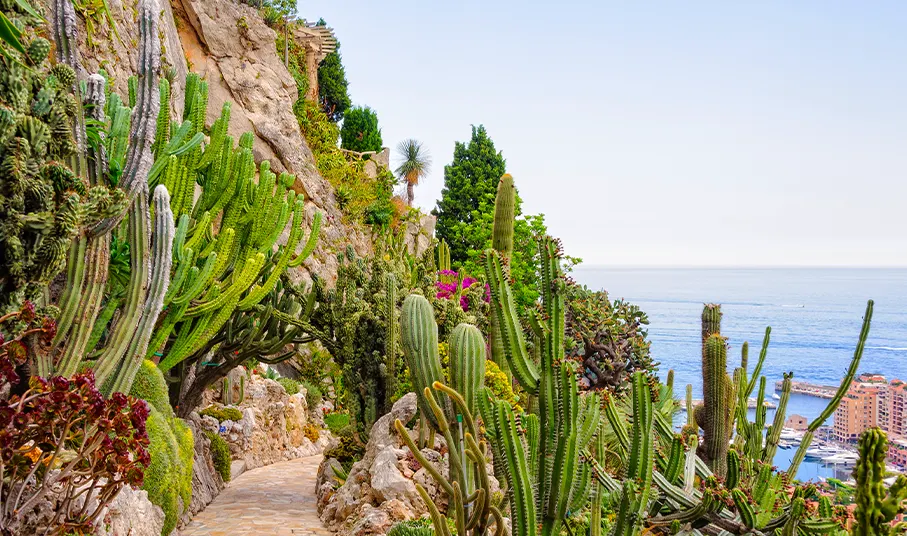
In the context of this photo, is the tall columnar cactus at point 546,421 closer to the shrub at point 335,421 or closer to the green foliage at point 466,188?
the shrub at point 335,421

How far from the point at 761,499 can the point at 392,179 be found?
751 inches

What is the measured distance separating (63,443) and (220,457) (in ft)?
17.1

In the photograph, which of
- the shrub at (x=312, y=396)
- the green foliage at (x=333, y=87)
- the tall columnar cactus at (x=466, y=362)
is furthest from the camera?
the green foliage at (x=333, y=87)

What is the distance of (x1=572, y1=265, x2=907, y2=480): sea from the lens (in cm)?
712

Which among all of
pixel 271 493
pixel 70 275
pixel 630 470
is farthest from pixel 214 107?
pixel 630 470

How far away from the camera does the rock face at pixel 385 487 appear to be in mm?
5961

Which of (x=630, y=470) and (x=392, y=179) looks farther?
(x=392, y=179)

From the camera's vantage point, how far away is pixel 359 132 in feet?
85.9

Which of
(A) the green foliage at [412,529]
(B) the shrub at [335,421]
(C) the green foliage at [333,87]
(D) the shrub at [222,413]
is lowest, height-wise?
(B) the shrub at [335,421]

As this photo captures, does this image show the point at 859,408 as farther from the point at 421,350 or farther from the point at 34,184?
the point at 34,184

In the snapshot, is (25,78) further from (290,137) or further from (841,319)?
(841,319)

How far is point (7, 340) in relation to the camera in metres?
4.13

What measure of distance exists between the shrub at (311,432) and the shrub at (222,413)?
101 inches

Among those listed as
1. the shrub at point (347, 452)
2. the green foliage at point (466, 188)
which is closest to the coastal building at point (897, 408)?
the shrub at point (347, 452)
